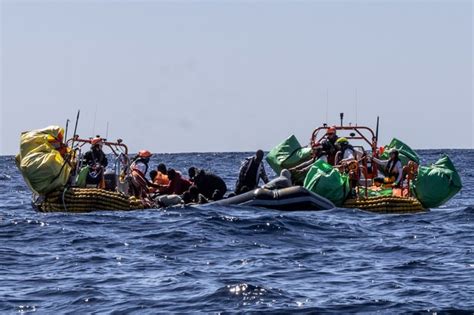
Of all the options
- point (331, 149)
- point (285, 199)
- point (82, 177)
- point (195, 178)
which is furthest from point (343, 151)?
point (82, 177)

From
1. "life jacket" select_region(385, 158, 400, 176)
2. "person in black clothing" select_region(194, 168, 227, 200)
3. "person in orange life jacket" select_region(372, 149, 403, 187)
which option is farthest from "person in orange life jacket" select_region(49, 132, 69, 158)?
"life jacket" select_region(385, 158, 400, 176)

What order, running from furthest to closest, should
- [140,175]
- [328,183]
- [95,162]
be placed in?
[95,162] < [140,175] < [328,183]

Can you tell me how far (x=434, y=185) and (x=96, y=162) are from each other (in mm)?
7420

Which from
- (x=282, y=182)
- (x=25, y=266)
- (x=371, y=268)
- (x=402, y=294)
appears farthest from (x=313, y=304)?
(x=282, y=182)

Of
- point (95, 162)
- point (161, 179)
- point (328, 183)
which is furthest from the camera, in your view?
point (161, 179)

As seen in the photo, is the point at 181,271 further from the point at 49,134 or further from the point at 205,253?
the point at 49,134

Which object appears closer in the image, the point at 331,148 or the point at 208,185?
the point at 208,185

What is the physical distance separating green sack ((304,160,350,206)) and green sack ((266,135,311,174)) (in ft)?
9.34

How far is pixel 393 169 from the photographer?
2434 cm

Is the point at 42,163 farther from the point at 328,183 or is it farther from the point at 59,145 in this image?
the point at 328,183

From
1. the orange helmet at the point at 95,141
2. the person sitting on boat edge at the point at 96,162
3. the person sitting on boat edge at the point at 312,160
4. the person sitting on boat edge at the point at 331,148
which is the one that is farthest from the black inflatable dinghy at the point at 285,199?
the orange helmet at the point at 95,141

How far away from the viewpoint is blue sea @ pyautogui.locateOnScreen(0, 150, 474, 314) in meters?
12.5

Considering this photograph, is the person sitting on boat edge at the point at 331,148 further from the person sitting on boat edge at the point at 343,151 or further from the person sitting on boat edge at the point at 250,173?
the person sitting on boat edge at the point at 250,173

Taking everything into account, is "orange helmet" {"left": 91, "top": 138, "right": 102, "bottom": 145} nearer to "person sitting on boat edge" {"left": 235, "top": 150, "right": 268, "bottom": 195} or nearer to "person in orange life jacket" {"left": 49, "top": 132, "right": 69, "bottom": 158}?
"person in orange life jacket" {"left": 49, "top": 132, "right": 69, "bottom": 158}
